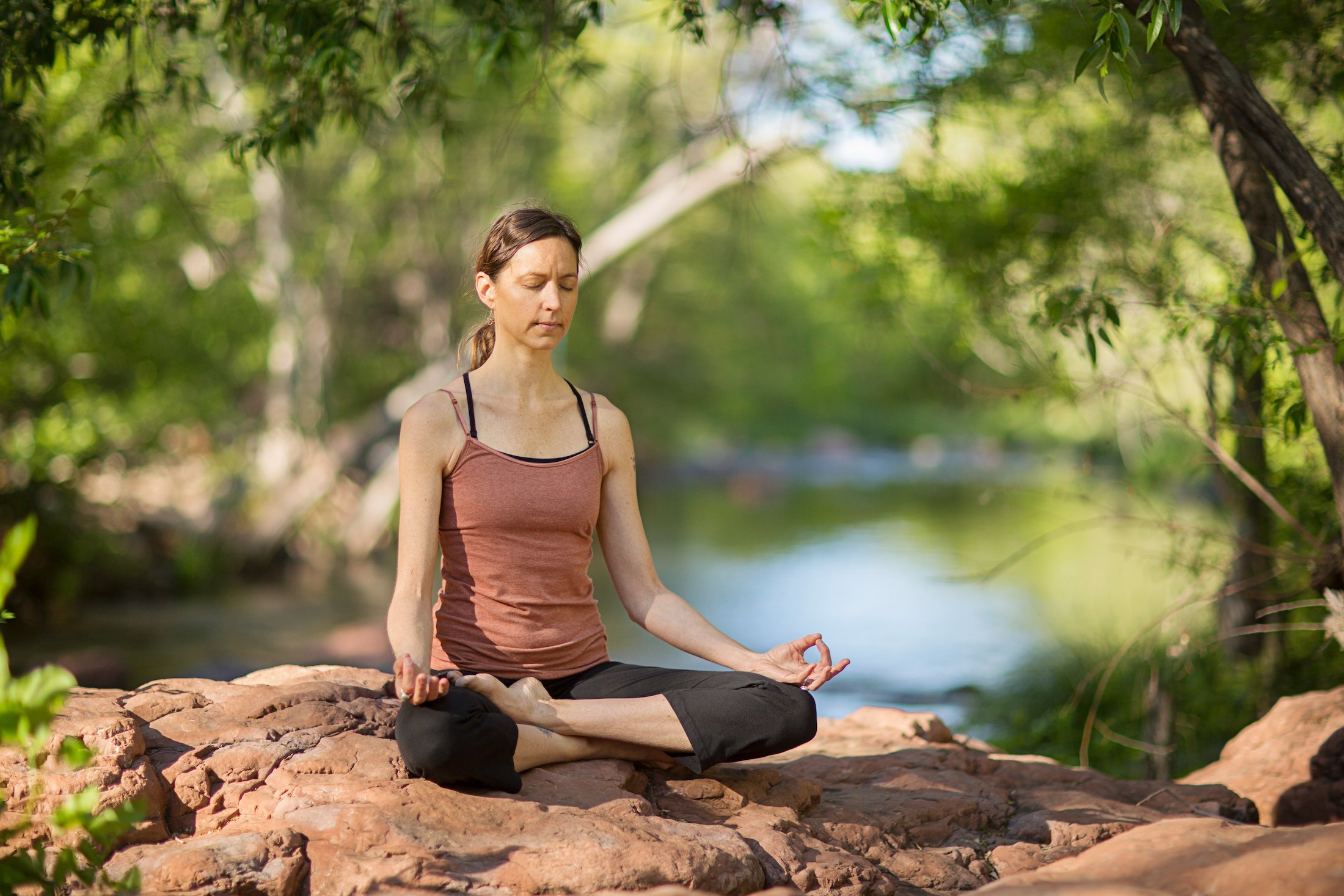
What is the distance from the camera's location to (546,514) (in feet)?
9.42

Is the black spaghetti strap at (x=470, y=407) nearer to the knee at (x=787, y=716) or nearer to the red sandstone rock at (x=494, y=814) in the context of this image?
the red sandstone rock at (x=494, y=814)

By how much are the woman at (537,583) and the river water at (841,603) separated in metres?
2.35

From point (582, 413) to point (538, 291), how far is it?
14.4 inches

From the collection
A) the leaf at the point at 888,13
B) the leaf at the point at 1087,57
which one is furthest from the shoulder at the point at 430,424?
the leaf at the point at 1087,57

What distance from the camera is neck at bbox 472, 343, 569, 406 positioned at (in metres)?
2.98

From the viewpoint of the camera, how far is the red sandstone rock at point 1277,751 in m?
3.94

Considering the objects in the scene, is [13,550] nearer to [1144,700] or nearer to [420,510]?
[420,510]

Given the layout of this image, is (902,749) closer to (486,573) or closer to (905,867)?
(905,867)

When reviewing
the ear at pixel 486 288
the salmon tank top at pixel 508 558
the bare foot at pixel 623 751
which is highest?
the ear at pixel 486 288

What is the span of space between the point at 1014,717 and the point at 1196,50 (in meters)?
4.37

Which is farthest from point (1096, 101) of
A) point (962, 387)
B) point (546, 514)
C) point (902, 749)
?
point (546, 514)

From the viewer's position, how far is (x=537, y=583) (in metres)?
2.89

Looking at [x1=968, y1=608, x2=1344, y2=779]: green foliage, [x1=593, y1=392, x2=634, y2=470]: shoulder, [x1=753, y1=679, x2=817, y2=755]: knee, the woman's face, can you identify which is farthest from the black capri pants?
[x1=968, y1=608, x2=1344, y2=779]: green foliage

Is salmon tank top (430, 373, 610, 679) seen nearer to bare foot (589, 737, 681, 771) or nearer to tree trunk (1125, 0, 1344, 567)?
bare foot (589, 737, 681, 771)
